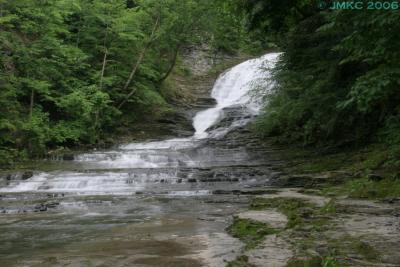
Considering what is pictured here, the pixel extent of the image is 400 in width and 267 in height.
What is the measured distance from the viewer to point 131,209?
29.5ft

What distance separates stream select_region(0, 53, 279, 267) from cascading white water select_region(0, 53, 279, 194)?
0.03 meters

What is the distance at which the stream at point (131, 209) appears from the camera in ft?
16.9

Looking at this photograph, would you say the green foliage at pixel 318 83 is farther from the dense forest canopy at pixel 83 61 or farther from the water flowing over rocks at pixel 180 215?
the dense forest canopy at pixel 83 61

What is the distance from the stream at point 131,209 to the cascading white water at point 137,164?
3cm

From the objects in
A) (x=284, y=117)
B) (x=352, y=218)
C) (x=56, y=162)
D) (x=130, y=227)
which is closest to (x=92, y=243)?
(x=130, y=227)

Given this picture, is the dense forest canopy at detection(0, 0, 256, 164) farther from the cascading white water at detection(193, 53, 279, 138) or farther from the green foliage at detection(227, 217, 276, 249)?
the green foliage at detection(227, 217, 276, 249)

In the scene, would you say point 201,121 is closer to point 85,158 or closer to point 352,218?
point 85,158

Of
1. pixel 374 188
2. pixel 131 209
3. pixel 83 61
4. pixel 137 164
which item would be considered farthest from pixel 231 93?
pixel 374 188

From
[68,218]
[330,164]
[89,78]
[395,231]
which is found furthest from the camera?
[89,78]

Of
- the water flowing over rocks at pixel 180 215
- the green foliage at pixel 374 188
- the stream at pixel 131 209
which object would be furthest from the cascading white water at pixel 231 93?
the green foliage at pixel 374 188

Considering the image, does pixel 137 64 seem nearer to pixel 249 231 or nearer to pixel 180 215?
pixel 180 215

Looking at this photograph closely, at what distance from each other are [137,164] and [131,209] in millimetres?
7488

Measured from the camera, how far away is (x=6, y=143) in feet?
60.1

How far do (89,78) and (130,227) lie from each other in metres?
17.5
